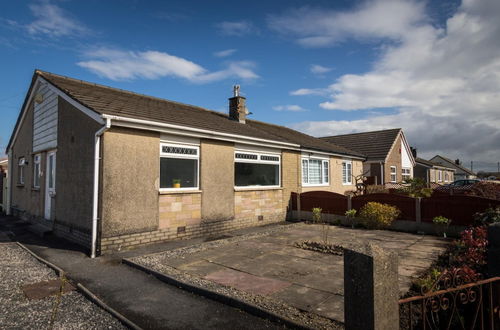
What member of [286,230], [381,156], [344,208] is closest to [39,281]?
[286,230]

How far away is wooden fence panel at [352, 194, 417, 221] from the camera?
10.3 metres

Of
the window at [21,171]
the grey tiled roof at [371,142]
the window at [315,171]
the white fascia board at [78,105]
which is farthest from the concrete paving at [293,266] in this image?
the grey tiled roof at [371,142]

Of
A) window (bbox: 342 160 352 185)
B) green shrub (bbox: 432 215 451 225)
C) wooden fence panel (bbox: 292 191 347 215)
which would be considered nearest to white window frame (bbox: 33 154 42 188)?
wooden fence panel (bbox: 292 191 347 215)

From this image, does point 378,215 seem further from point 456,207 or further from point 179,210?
point 179,210

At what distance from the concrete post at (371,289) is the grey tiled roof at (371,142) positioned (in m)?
21.9

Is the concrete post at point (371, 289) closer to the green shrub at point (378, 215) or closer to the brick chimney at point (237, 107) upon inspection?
the green shrub at point (378, 215)

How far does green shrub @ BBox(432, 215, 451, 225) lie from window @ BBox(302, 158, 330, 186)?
5889 millimetres

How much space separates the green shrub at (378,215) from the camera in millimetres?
10406

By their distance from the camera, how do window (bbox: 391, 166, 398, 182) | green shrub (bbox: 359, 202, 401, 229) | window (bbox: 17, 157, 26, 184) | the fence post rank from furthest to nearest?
window (bbox: 391, 166, 398, 182)
window (bbox: 17, 157, 26, 184)
green shrub (bbox: 359, 202, 401, 229)
the fence post

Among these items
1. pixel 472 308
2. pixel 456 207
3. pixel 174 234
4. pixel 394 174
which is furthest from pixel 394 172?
pixel 472 308

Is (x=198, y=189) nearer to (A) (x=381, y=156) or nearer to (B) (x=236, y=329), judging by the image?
(B) (x=236, y=329)

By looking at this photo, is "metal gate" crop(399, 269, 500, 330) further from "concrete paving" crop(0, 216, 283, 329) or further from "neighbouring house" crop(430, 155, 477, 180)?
"neighbouring house" crop(430, 155, 477, 180)

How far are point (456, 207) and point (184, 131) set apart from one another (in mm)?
8572

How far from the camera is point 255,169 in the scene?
11680 mm
